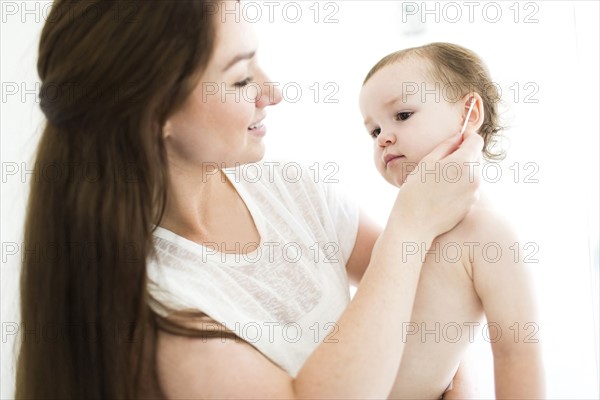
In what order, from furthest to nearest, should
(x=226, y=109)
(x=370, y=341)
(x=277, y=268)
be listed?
1. (x=277, y=268)
2. (x=226, y=109)
3. (x=370, y=341)

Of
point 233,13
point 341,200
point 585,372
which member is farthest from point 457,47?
point 585,372

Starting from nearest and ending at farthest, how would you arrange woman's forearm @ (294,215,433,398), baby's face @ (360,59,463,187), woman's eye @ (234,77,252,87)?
1. woman's forearm @ (294,215,433,398)
2. woman's eye @ (234,77,252,87)
3. baby's face @ (360,59,463,187)

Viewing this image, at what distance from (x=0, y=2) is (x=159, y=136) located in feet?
2.98

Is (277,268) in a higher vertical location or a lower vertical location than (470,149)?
lower

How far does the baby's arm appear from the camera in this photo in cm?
98

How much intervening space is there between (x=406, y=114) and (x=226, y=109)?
34 centimetres

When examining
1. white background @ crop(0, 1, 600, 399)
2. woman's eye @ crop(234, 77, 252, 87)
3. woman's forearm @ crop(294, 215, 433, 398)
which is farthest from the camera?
white background @ crop(0, 1, 600, 399)

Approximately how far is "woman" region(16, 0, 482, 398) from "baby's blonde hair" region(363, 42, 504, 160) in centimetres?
19

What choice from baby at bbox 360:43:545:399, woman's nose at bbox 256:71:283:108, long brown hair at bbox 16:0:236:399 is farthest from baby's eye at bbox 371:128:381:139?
long brown hair at bbox 16:0:236:399

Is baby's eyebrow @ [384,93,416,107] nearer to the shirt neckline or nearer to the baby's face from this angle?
the baby's face

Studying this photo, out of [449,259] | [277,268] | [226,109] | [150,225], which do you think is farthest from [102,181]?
[449,259]

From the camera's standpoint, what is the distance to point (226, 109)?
3.03ft

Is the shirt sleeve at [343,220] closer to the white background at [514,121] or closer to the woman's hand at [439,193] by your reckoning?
the woman's hand at [439,193]

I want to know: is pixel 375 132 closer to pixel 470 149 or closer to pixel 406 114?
pixel 406 114
